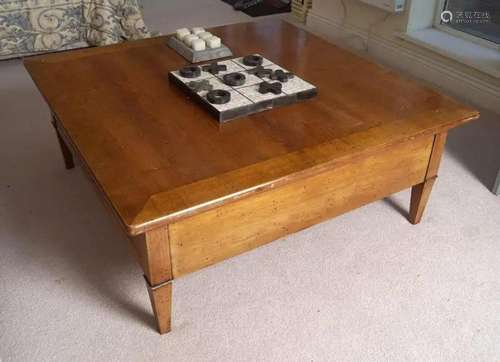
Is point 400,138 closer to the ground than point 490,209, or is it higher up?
higher up

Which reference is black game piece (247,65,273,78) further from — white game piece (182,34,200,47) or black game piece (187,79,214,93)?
white game piece (182,34,200,47)

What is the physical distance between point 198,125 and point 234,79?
23 cm

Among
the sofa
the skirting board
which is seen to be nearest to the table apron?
the skirting board

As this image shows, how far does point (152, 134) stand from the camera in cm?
129

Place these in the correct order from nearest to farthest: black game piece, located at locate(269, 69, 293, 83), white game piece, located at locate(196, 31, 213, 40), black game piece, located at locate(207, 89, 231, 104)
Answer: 1. black game piece, located at locate(207, 89, 231, 104)
2. black game piece, located at locate(269, 69, 293, 83)
3. white game piece, located at locate(196, 31, 213, 40)

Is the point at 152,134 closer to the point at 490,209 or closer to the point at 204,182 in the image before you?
the point at 204,182

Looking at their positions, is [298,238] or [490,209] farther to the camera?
[490,209]

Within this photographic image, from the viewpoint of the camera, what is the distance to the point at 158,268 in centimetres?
113

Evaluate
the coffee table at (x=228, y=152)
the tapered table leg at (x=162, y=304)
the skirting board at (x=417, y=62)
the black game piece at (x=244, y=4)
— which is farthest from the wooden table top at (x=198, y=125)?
the black game piece at (x=244, y=4)

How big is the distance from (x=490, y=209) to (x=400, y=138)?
67cm

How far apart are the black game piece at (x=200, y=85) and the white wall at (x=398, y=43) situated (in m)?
1.64

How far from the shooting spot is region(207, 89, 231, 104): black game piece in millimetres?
1371

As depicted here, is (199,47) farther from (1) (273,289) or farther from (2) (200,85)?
(1) (273,289)

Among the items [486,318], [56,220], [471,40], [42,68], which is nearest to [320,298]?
[486,318]
